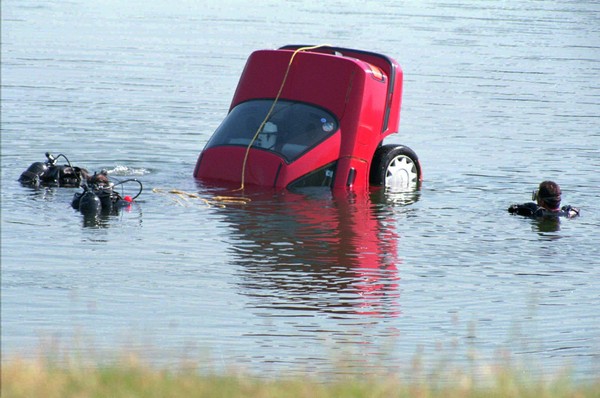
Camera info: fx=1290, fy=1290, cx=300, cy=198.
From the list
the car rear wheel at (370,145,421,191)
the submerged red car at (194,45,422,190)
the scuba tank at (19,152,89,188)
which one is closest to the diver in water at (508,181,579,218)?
the car rear wheel at (370,145,421,191)

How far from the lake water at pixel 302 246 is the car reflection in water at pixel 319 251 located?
0.04m

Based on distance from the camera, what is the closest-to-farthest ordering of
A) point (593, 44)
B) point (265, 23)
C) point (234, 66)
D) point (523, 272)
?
point (523, 272) < point (234, 66) < point (593, 44) < point (265, 23)

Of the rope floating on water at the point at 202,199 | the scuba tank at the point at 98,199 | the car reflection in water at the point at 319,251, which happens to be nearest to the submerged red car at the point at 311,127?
the car reflection in water at the point at 319,251

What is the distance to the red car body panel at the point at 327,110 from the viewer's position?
17719 mm

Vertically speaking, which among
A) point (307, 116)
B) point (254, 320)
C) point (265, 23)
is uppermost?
point (265, 23)

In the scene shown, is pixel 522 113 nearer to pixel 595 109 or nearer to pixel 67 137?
pixel 595 109

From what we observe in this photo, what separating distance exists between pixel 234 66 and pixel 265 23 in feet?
48.5

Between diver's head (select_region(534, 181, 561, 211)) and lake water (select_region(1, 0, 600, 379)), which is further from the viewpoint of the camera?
diver's head (select_region(534, 181, 561, 211))

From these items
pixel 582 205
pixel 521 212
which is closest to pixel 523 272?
pixel 521 212

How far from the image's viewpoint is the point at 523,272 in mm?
13891

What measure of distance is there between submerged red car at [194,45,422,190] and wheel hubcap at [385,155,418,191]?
15 millimetres

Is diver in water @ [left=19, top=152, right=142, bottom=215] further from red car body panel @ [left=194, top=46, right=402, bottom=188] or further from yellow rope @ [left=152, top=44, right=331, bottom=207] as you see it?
red car body panel @ [left=194, top=46, right=402, bottom=188]

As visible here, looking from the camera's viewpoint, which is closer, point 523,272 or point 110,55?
point 523,272

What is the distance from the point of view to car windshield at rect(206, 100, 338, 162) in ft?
58.2
